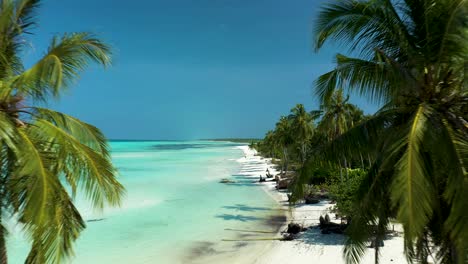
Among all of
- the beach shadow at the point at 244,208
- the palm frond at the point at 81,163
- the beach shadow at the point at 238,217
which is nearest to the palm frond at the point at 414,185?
the palm frond at the point at 81,163

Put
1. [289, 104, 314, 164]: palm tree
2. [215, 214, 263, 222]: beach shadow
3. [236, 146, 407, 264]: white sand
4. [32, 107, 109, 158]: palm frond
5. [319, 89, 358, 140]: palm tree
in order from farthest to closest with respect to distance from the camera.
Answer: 1. [289, 104, 314, 164]: palm tree
2. [319, 89, 358, 140]: palm tree
3. [215, 214, 263, 222]: beach shadow
4. [236, 146, 407, 264]: white sand
5. [32, 107, 109, 158]: palm frond

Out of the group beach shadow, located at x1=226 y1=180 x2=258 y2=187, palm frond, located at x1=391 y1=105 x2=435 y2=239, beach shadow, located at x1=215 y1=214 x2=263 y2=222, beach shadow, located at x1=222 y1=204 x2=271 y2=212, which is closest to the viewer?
palm frond, located at x1=391 y1=105 x2=435 y2=239

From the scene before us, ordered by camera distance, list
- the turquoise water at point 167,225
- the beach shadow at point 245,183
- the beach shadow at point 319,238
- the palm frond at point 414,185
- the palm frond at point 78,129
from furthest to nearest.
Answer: the beach shadow at point 245,183 < the turquoise water at point 167,225 < the beach shadow at point 319,238 < the palm frond at point 78,129 < the palm frond at point 414,185

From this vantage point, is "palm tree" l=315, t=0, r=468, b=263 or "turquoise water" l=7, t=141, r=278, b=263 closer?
"palm tree" l=315, t=0, r=468, b=263

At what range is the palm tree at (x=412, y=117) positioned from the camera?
438 cm

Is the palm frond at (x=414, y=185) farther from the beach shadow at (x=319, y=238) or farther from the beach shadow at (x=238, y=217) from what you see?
the beach shadow at (x=238, y=217)

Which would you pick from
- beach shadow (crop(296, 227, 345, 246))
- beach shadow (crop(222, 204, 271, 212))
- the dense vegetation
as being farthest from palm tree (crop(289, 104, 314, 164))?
the dense vegetation

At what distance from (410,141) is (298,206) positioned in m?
21.6

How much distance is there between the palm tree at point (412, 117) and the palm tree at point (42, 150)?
402 centimetres

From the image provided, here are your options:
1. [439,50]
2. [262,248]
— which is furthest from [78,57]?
[262,248]

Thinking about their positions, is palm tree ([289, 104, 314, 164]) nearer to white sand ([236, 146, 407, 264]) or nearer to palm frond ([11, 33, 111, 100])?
white sand ([236, 146, 407, 264])

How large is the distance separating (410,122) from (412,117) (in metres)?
0.13

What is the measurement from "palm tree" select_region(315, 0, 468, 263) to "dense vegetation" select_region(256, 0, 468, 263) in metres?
0.01

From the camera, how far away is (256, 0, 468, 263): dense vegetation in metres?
4.39
